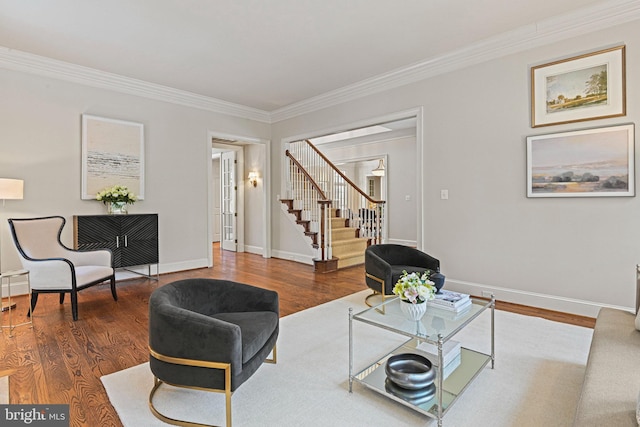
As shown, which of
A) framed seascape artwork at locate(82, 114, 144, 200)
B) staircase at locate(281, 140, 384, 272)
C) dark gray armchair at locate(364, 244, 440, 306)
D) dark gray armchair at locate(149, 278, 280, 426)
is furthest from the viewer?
staircase at locate(281, 140, 384, 272)

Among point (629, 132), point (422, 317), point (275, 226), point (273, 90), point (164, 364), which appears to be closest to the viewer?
point (164, 364)

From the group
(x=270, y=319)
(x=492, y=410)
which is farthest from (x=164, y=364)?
(x=492, y=410)

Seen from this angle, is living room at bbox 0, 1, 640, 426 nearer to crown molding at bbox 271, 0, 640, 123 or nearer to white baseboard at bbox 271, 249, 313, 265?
crown molding at bbox 271, 0, 640, 123

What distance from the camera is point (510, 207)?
3.95 m

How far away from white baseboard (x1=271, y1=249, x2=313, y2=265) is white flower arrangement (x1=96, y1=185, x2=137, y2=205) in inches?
120

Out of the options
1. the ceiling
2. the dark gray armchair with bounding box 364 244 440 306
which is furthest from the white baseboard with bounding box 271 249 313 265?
the ceiling

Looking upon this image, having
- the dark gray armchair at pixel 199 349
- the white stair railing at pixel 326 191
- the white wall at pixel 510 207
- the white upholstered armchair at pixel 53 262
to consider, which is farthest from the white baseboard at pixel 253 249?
the dark gray armchair at pixel 199 349

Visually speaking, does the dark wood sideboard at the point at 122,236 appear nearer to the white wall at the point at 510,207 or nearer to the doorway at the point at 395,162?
the white wall at the point at 510,207

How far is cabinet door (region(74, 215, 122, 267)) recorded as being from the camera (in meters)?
4.54

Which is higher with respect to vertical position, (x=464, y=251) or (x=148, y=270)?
(x=464, y=251)

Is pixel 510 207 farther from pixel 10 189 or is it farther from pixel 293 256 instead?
pixel 10 189

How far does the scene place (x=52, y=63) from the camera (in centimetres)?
444

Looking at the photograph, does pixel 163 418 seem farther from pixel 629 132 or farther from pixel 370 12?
pixel 629 132

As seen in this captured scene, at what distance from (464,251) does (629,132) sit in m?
2.02
